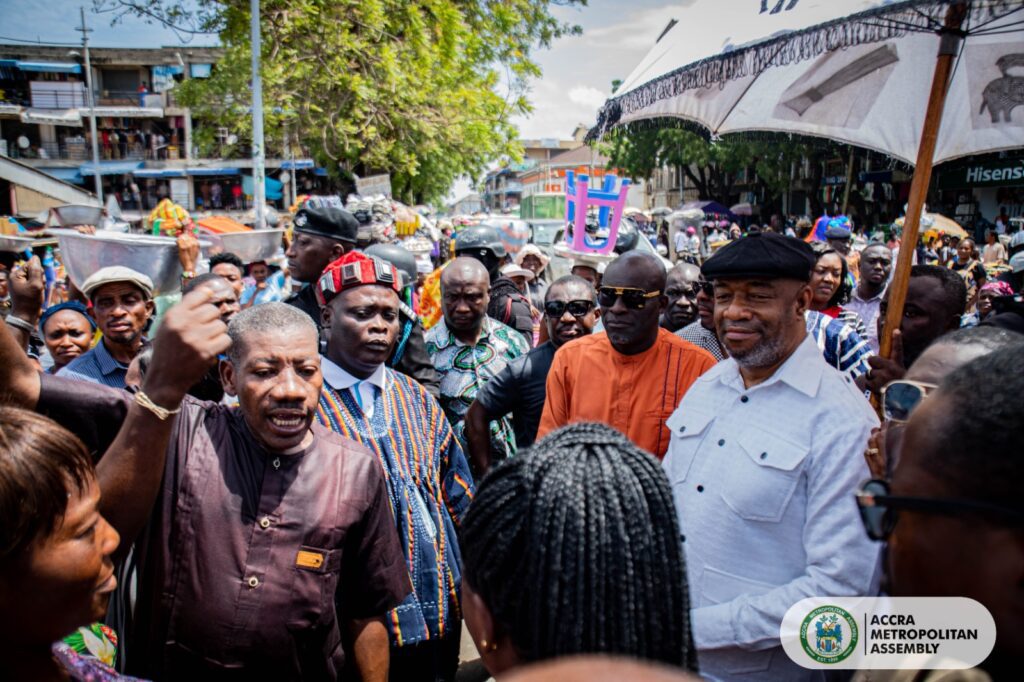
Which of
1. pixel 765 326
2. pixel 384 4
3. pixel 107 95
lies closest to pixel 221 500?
pixel 765 326

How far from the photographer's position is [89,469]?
1368 mm

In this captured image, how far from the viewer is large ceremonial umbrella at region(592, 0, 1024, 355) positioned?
2545mm

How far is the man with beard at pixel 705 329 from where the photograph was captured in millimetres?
3918

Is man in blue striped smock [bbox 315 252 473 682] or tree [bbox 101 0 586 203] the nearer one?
man in blue striped smock [bbox 315 252 473 682]

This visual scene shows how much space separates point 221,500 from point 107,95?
48.7 m

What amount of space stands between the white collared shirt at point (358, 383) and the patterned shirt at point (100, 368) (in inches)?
46.7

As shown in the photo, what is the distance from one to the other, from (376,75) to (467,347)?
10266 mm

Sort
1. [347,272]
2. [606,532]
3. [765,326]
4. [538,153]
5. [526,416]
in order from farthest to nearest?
[538,153], [526,416], [347,272], [765,326], [606,532]

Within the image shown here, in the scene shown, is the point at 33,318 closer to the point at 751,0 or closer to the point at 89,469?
the point at 89,469

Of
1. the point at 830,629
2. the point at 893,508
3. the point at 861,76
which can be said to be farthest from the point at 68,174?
the point at 893,508

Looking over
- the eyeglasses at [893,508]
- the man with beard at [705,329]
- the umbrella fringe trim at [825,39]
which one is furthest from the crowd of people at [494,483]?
the umbrella fringe trim at [825,39]

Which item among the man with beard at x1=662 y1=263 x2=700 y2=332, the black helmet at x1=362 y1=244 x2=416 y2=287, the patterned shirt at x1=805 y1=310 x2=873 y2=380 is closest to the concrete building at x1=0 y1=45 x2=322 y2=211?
Answer: the black helmet at x1=362 y1=244 x2=416 y2=287

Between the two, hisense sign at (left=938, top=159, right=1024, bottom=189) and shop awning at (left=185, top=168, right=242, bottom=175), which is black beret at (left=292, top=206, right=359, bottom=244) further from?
shop awning at (left=185, top=168, right=242, bottom=175)

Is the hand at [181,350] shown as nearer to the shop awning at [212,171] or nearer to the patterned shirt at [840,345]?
the patterned shirt at [840,345]
